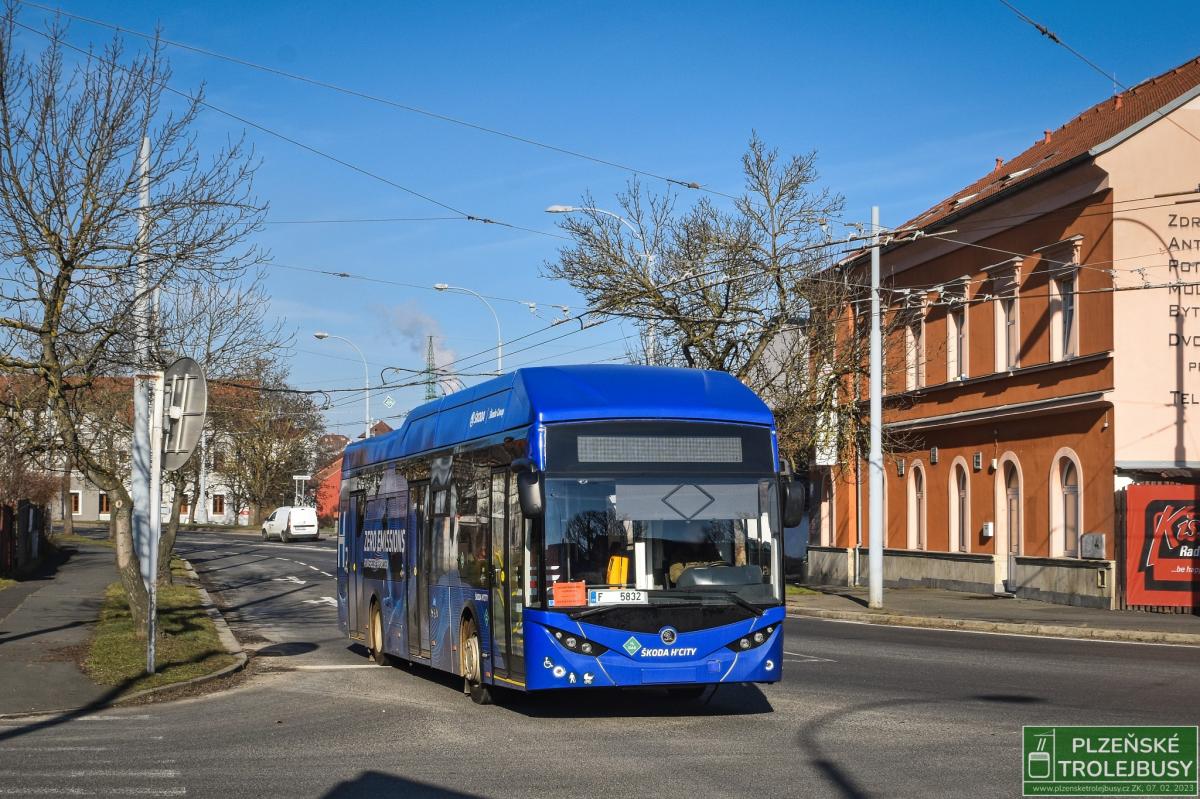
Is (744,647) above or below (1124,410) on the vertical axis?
below

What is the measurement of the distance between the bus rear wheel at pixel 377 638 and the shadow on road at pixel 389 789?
9.02 m

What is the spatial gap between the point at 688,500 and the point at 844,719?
231 cm

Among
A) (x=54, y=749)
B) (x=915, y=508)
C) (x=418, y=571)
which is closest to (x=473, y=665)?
(x=418, y=571)

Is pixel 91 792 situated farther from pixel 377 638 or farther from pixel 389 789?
pixel 377 638

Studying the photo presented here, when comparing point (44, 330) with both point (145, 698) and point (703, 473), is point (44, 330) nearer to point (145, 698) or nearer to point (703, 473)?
point (145, 698)

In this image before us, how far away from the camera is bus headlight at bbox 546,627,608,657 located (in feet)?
39.7

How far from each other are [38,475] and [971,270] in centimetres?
3260

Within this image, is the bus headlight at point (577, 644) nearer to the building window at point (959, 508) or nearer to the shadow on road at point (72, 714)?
the shadow on road at point (72, 714)

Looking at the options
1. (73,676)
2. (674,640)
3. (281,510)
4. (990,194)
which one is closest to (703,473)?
(674,640)

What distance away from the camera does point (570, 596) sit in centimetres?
1223

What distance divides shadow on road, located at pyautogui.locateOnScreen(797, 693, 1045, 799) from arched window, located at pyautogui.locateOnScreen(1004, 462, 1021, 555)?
19186mm

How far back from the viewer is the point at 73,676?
16.0 m

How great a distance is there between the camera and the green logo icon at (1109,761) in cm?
942

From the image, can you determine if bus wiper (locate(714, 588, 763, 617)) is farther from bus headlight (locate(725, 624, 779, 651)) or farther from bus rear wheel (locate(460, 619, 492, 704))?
bus rear wheel (locate(460, 619, 492, 704))
